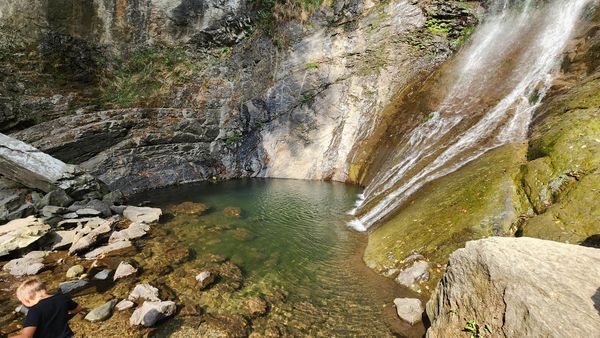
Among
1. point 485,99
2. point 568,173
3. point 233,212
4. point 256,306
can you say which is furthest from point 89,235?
point 485,99

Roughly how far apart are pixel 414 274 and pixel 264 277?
391 cm

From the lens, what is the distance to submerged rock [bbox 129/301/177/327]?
20.0ft

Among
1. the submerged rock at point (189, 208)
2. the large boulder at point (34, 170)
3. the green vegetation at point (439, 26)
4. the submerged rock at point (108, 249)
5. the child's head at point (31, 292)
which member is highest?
the green vegetation at point (439, 26)

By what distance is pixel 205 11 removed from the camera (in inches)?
1003

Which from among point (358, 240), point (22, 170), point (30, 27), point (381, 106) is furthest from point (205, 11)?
point (358, 240)

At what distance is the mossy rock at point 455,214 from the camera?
727 centimetres

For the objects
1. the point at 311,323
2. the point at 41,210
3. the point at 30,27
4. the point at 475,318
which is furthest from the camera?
the point at 30,27

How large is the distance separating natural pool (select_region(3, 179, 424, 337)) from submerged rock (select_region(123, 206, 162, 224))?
552mm

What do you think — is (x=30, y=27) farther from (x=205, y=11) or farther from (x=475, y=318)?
(x=475, y=318)

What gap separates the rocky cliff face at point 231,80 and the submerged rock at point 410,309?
48.7ft

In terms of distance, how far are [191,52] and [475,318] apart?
2670 cm

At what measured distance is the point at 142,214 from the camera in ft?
42.9

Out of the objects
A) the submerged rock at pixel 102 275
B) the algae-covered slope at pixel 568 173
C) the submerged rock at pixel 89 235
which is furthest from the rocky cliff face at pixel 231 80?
the algae-covered slope at pixel 568 173

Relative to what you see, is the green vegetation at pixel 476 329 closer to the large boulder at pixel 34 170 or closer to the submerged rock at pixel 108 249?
the submerged rock at pixel 108 249
